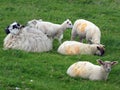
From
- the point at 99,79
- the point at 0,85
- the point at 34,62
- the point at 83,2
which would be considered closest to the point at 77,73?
the point at 99,79

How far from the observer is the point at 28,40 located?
15539 millimetres

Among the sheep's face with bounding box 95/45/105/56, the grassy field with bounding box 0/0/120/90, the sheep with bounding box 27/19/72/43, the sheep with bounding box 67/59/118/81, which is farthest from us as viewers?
the sheep with bounding box 27/19/72/43

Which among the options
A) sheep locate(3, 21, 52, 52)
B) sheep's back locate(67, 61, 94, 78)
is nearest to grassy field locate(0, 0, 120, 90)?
sheep's back locate(67, 61, 94, 78)

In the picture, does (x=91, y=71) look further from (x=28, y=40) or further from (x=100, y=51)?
(x=28, y=40)

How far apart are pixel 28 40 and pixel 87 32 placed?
2039 millimetres

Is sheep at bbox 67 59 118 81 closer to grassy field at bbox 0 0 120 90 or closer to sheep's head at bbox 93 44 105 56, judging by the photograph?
grassy field at bbox 0 0 120 90

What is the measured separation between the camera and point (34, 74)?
12.5 metres

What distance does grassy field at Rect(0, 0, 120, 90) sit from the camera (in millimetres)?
11711

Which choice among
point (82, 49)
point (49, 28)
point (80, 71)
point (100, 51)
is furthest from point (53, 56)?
point (49, 28)

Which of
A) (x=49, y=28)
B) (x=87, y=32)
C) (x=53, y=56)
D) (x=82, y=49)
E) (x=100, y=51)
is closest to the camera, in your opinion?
(x=53, y=56)

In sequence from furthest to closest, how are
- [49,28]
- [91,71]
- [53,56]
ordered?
[49,28] → [53,56] → [91,71]

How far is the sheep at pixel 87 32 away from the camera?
1628cm

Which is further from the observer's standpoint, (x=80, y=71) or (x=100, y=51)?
(x=100, y=51)

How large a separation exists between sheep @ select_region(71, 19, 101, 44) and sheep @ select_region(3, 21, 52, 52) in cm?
121
